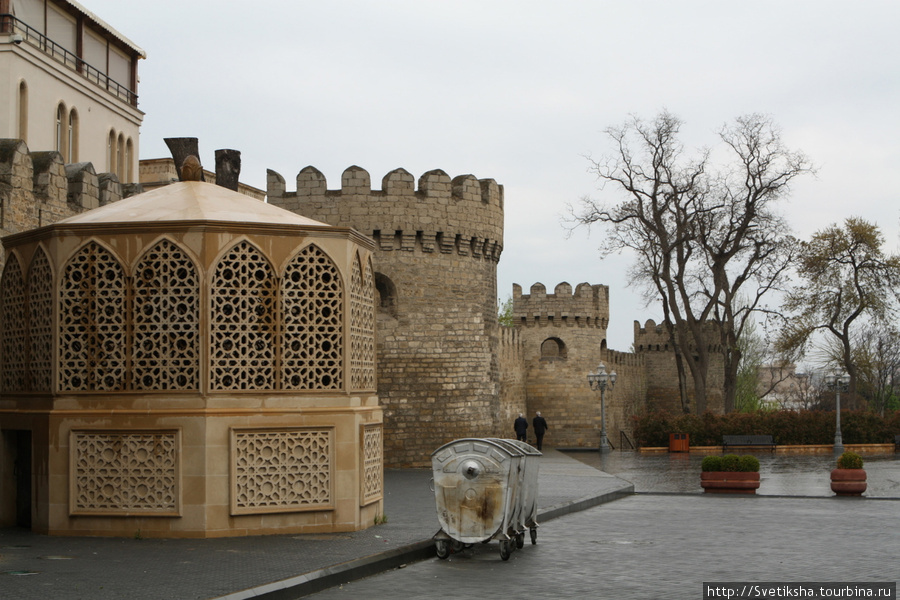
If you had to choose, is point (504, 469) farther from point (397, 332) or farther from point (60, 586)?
point (397, 332)

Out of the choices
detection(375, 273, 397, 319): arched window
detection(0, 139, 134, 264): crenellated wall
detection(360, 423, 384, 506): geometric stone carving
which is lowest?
detection(360, 423, 384, 506): geometric stone carving

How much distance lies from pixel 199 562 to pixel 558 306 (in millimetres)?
36748

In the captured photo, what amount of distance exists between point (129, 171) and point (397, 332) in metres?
17.0

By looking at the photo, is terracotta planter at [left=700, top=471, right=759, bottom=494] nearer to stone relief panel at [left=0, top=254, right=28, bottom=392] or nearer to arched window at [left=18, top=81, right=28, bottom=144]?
stone relief panel at [left=0, top=254, right=28, bottom=392]

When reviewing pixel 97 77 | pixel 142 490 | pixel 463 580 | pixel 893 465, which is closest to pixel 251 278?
pixel 142 490

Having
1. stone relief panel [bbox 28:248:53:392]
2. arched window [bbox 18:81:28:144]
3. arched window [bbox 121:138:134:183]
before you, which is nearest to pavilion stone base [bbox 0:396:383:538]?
stone relief panel [bbox 28:248:53:392]

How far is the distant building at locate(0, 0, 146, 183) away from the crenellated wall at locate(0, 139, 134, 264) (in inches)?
546

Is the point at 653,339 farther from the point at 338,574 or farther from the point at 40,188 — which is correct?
the point at 338,574

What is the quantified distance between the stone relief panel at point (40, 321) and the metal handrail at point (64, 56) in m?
21.0

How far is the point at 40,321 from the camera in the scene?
41.2 feet

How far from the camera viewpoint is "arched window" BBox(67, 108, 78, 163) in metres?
35.3

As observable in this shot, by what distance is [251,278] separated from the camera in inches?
486

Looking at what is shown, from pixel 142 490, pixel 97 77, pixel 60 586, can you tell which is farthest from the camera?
pixel 97 77

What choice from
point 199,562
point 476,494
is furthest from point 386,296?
point 199,562
